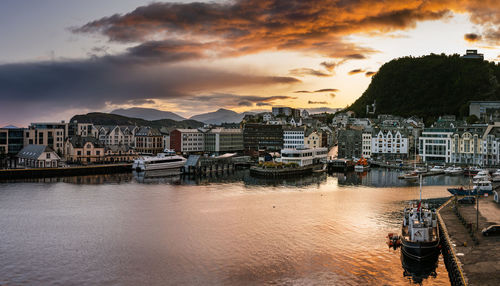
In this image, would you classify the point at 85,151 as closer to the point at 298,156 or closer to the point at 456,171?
the point at 298,156

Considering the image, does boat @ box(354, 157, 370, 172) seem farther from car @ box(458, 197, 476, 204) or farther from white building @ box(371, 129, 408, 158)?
car @ box(458, 197, 476, 204)

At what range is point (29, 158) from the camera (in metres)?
60.0

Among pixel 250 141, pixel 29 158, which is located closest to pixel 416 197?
pixel 29 158

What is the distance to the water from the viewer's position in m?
20.2

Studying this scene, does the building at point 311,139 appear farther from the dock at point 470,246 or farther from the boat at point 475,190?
the dock at point 470,246

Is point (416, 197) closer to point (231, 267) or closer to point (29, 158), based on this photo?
point (231, 267)

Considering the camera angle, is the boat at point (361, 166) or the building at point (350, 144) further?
the building at point (350, 144)

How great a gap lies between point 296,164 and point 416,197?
83.0 ft

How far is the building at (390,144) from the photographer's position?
3078 inches

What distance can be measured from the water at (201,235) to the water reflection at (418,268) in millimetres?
301

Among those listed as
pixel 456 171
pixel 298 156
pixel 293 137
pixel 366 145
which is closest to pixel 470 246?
pixel 456 171

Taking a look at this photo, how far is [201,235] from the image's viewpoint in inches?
1053

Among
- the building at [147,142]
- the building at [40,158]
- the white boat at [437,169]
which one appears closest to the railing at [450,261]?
the white boat at [437,169]

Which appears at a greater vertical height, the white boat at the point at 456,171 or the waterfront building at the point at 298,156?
the waterfront building at the point at 298,156
